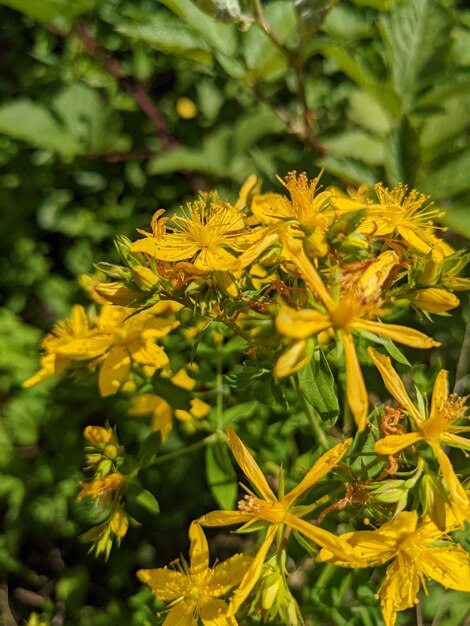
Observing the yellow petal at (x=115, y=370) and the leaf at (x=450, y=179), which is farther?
the leaf at (x=450, y=179)

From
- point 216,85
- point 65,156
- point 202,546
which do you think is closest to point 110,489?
point 202,546

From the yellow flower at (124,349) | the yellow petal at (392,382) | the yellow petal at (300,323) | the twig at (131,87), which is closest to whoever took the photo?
the yellow petal at (300,323)

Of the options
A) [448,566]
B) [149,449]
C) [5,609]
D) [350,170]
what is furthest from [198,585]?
[5,609]

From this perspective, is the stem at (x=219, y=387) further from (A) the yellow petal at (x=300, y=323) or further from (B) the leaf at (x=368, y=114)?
(B) the leaf at (x=368, y=114)

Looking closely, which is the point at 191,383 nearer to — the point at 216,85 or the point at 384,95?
the point at 384,95

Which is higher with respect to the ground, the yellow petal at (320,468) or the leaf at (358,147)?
the leaf at (358,147)

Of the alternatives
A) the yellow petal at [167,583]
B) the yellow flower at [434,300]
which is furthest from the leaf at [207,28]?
the yellow petal at [167,583]

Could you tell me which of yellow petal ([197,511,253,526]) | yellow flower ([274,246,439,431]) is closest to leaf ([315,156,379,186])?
yellow flower ([274,246,439,431])
